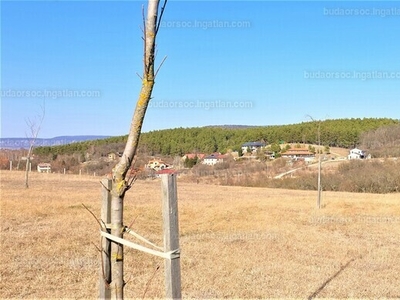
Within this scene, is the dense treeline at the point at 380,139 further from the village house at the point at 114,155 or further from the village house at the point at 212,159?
the village house at the point at 114,155

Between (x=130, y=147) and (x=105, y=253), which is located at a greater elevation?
(x=130, y=147)

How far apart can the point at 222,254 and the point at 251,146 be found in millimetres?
86111

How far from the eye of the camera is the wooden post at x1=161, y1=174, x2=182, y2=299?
2.73m

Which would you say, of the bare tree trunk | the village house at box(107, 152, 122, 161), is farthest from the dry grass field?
the bare tree trunk

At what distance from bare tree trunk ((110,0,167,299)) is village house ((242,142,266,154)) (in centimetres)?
8864

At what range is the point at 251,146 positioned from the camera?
95.4 metres

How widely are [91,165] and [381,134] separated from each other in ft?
196

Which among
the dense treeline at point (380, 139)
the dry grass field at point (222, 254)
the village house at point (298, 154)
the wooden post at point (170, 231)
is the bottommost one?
the dry grass field at point (222, 254)

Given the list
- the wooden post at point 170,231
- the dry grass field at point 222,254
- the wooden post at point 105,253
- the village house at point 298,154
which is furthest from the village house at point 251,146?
the wooden post at point 170,231

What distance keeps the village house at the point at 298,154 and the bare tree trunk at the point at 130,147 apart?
77255mm

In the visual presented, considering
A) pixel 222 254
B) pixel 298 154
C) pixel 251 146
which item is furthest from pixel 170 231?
pixel 251 146

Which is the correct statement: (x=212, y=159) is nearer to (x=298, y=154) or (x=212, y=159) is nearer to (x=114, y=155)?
(x=298, y=154)

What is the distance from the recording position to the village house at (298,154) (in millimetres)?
79938

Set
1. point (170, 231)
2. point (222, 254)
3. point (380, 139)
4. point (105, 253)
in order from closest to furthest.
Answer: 1. point (170, 231)
2. point (105, 253)
3. point (222, 254)
4. point (380, 139)
